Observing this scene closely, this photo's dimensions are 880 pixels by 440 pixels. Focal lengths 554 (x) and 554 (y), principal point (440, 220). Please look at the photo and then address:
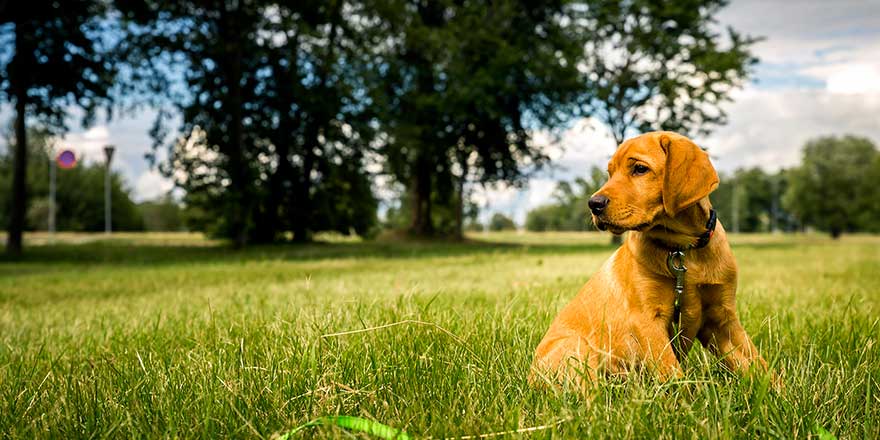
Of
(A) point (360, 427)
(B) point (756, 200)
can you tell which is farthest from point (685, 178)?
(B) point (756, 200)

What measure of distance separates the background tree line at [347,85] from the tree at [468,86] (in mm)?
97

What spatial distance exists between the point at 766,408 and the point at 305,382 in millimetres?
1676

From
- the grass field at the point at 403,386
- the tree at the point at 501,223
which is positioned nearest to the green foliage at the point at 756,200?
the tree at the point at 501,223

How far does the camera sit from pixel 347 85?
21234 millimetres

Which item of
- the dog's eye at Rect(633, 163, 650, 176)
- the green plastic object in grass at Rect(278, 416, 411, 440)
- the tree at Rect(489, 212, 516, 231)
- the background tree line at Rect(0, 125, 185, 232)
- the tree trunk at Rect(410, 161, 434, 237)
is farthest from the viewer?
the tree at Rect(489, 212, 516, 231)

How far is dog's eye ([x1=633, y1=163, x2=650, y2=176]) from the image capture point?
231 centimetres

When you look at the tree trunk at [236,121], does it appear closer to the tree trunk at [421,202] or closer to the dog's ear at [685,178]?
the tree trunk at [421,202]

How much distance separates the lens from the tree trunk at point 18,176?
653 inches

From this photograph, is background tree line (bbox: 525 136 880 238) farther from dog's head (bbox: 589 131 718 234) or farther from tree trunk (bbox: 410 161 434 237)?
dog's head (bbox: 589 131 718 234)

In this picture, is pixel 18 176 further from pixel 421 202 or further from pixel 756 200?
pixel 756 200

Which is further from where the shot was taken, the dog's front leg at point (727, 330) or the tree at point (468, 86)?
the tree at point (468, 86)

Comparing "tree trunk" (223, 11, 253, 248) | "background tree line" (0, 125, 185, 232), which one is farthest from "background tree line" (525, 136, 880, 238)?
"background tree line" (0, 125, 185, 232)

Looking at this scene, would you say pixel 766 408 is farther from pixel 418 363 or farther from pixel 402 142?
pixel 402 142

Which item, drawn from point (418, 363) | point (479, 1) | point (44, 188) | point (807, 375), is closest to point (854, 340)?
point (807, 375)
